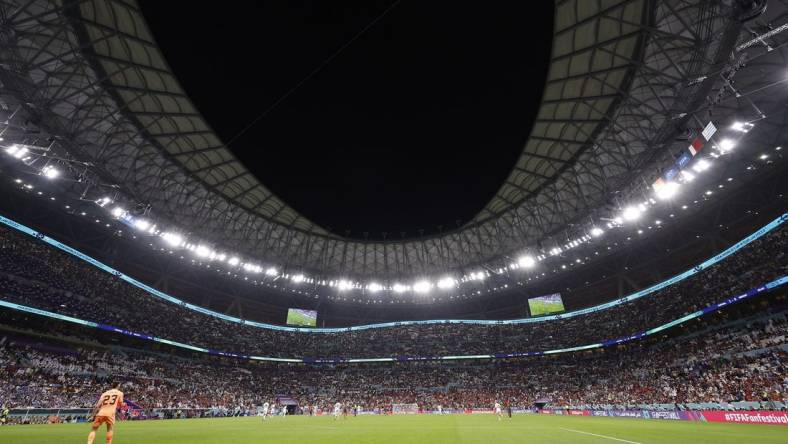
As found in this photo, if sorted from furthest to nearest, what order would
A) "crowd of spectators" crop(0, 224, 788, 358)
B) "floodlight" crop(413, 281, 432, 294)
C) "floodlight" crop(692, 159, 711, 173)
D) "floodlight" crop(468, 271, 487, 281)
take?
"floodlight" crop(413, 281, 432, 294) → "floodlight" crop(468, 271, 487, 281) → "crowd of spectators" crop(0, 224, 788, 358) → "floodlight" crop(692, 159, 711, 173)

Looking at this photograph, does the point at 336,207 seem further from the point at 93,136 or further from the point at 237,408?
the point at 237,408

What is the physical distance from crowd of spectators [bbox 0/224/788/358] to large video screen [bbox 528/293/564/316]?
2.24 meters

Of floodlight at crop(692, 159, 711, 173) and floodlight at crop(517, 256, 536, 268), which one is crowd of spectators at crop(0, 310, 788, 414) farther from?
floodlight at crop(517, 256, 536, 268)

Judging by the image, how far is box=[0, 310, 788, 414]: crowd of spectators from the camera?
30.1 metres

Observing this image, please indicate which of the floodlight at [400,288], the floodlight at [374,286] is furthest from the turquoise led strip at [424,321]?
the floodlight at [374,286]

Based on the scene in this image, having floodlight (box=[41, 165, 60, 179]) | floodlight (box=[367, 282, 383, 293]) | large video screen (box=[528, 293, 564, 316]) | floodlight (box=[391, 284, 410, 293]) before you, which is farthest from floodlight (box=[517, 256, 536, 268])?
floodlight (box=[41, 165, 60, 179])

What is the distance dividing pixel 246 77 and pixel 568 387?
5218 centimetres

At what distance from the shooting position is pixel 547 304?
57.2 meters

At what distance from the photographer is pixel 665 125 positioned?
914 inches

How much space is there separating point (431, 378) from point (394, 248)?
74.6 ft

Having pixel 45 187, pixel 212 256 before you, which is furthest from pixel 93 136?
pixel 212 256

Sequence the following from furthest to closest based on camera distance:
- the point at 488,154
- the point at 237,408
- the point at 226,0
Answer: the point at 237,408
the point at 488,154
the point at 226,0

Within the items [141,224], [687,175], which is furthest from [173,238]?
[687,175]

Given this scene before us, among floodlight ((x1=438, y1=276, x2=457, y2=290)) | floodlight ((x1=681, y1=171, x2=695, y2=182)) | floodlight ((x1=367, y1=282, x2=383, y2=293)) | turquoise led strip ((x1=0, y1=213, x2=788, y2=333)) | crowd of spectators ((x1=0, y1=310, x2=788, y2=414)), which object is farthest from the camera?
floodlight ((x1=367, y1=282, x2=383, y2=293))
